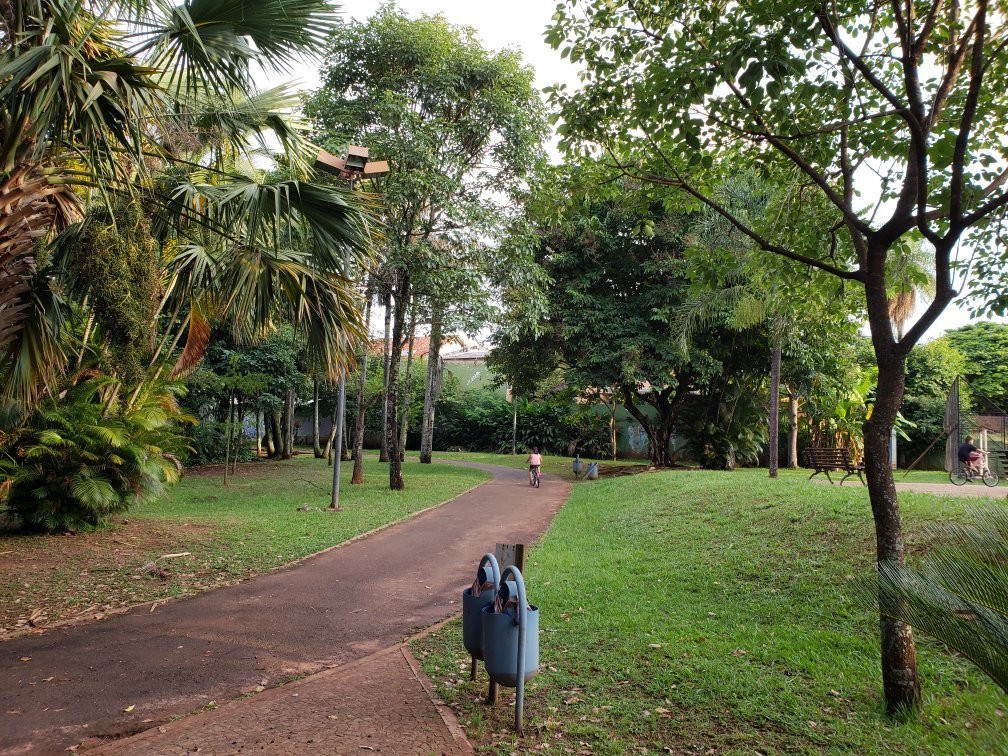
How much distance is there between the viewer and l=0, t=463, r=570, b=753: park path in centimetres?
417

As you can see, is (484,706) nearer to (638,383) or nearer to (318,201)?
(318,201)

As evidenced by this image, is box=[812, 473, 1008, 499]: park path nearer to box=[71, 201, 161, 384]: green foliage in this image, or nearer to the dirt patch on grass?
the dirt patch on grass

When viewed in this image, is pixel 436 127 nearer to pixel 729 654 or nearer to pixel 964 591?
pixel 729 654

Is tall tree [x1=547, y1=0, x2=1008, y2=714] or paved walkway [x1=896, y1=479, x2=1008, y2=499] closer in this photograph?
tall tree [x1=547, y1=0, x2=1008, y2=714]

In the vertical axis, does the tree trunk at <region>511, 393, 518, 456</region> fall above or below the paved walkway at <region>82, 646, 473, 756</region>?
above

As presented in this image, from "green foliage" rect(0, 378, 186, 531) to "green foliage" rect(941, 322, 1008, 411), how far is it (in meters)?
32.3

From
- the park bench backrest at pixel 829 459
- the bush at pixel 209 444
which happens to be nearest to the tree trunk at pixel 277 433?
the bush at pixel 209 444

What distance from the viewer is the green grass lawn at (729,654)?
4008 mm

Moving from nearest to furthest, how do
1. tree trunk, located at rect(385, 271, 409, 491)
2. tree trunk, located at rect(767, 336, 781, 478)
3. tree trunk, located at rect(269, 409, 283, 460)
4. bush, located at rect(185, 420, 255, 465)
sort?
1. tree trunk, located at rect(385, 271, 409, 491)
2. tree trunk, located at rect(767, 336, 781, 478)
3. bush, located at rect(185, 420, 255, 465)
4. tree trunk, located at rect(269, 409, 283, 460)

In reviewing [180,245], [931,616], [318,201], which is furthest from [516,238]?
[931,616]

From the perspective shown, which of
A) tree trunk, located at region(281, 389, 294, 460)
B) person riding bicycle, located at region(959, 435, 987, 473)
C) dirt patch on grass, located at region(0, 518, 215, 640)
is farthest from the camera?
tree trunk, located at region(281, 389, 294, 460)

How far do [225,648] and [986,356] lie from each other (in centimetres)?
3708

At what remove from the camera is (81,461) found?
9258 mm

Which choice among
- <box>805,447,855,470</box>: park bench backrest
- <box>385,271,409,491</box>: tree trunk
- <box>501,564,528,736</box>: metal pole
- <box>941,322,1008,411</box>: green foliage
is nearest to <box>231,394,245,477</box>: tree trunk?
<box>385,271,409,491</box>: tree trunk
